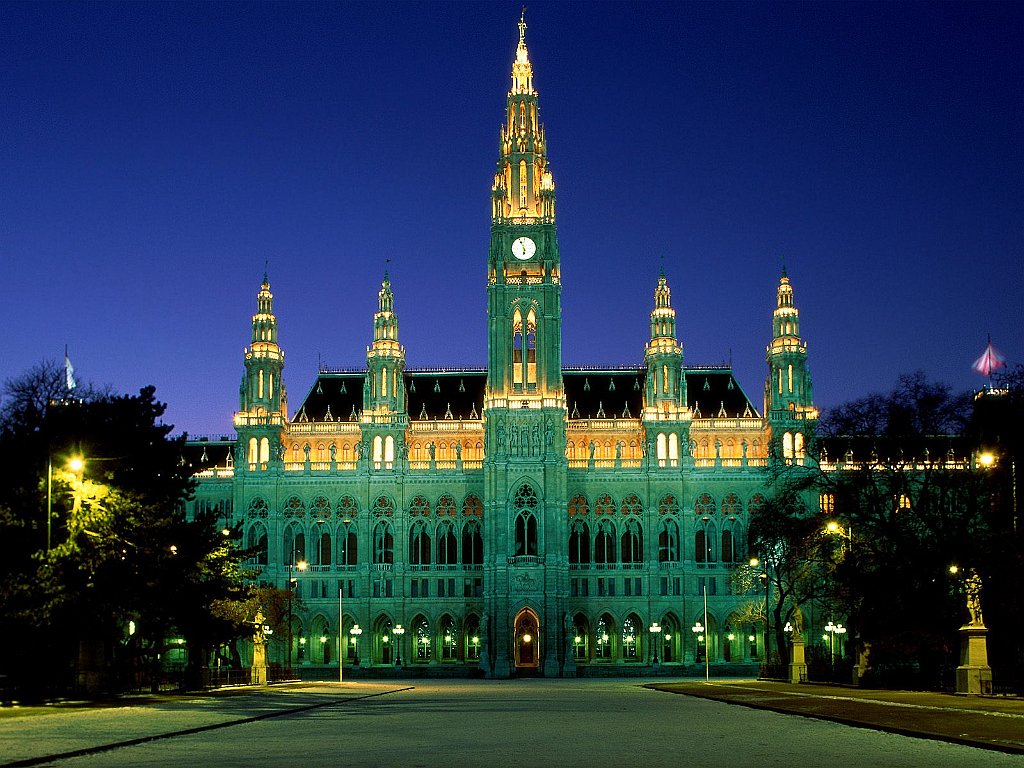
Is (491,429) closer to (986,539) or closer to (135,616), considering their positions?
(986,539)

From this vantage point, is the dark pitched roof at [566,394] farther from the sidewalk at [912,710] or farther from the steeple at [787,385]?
the sidewalk at [912,710]

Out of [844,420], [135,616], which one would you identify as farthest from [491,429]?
[135,616]

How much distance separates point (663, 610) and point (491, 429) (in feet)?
76.8

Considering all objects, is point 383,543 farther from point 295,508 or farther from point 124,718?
point 124,718

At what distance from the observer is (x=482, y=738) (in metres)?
31.3

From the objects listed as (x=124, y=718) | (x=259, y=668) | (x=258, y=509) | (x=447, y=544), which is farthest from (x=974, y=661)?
(x=258, y=509)

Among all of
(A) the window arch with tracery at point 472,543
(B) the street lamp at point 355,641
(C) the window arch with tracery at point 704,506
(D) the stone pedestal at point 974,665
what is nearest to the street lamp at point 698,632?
(C) the window arch with tracery at point 704,506

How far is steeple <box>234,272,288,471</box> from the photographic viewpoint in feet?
431

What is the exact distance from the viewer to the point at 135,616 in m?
55.8

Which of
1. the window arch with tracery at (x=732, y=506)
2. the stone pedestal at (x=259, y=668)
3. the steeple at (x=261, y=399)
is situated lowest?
the stone pedestal at (x=259, y=668)

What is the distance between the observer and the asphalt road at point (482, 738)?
83.5 ft

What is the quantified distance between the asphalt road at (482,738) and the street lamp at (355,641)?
246ft

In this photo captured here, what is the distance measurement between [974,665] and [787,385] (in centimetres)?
7813

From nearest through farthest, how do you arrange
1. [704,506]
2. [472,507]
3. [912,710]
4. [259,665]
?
[912,710] → [259,665] → [704,506] → [472,507]
